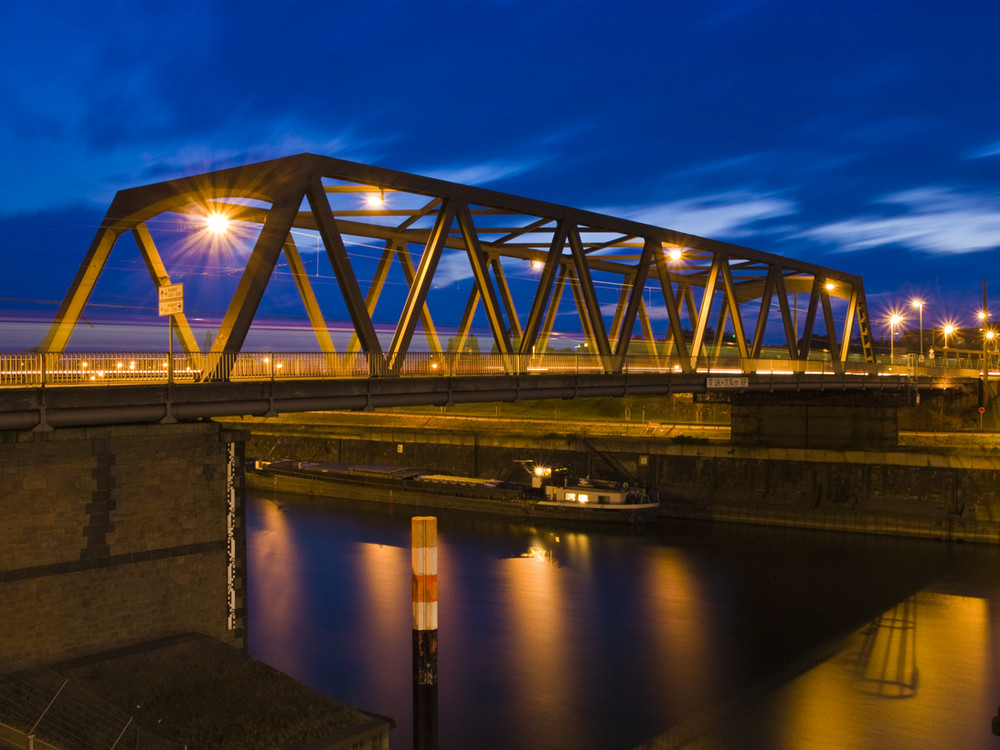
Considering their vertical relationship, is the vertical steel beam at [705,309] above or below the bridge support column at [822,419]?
above

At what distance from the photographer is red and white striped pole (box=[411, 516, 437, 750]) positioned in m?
14.3

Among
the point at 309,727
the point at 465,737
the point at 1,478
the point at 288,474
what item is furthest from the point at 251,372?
the point at 288,474

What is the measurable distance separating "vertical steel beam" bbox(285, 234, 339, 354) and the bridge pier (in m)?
5.55

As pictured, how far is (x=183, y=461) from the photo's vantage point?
50.8 feet

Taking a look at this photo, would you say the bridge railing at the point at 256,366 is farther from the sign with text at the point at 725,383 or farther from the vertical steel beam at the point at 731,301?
the vertical steel beam at the point at 731,301

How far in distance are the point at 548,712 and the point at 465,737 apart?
7.25 feet

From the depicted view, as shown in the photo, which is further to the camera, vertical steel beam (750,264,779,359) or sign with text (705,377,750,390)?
vertical steel beam (750,264,779,359)

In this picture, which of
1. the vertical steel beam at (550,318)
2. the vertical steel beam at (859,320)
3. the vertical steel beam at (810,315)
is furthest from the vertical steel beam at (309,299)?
the vertical steel beam at (859,320)

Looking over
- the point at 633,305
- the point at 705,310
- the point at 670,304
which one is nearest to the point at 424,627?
the point at 633,305

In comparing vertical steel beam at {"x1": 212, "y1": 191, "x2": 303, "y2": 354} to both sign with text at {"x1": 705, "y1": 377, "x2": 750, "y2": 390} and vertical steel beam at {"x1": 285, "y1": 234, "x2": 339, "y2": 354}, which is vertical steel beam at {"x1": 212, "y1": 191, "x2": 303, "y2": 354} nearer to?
vertical steel beam at {"x1": 285, "y1": 234, "x2": 339, "y2": 354}

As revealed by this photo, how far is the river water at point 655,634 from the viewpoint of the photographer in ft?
60.7

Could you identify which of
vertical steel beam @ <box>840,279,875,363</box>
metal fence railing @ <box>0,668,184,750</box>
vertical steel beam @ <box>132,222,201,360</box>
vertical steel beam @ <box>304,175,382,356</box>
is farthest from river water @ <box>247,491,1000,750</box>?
vertical steel beam @ <box>840,279,875,363</box>

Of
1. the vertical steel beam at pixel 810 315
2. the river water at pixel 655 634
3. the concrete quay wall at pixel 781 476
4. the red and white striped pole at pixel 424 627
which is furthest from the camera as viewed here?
the vertical steel beam at pixel 810 315

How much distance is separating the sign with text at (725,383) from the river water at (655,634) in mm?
6802
